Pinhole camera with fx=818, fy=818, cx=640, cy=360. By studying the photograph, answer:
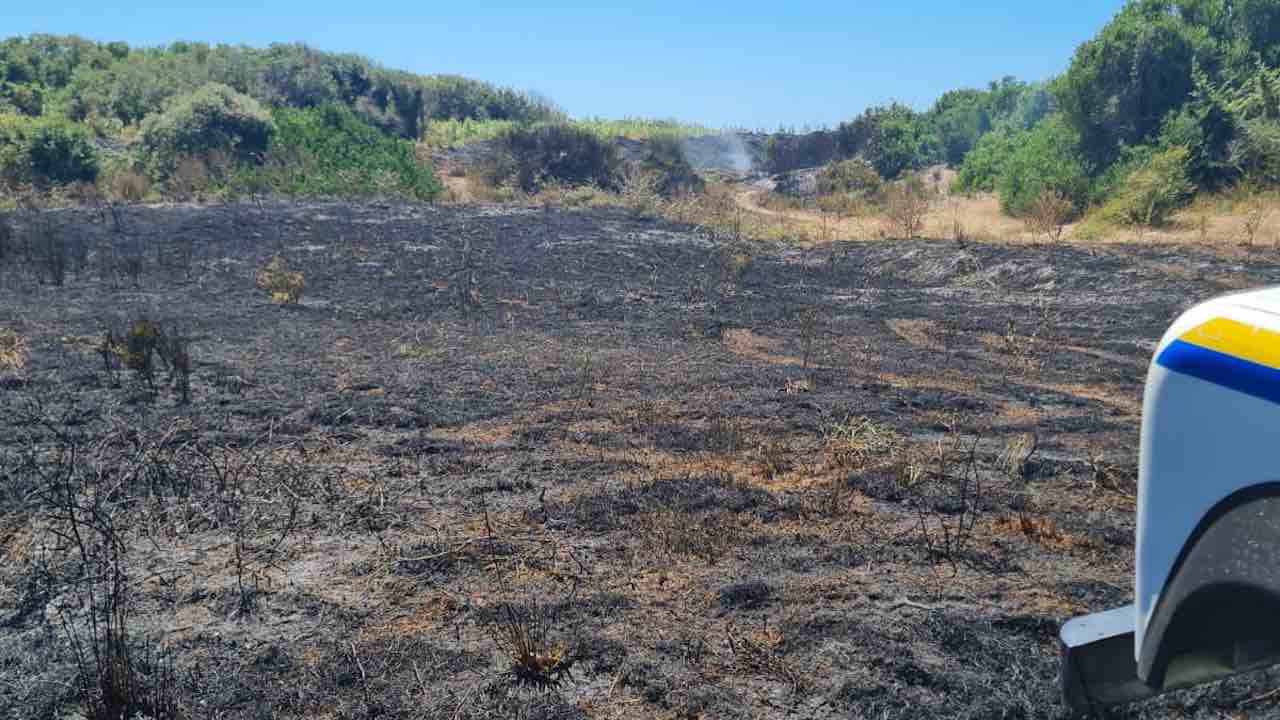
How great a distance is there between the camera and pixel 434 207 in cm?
2081

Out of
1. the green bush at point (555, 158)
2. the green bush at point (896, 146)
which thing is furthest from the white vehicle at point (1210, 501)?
the green bush at point (896, 146)

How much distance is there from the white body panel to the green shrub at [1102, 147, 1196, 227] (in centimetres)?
1913

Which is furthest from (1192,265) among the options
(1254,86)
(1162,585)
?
(1162,585)

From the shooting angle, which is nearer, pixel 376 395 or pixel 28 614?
pixel 28 614

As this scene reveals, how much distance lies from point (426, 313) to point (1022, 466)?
7.81 m

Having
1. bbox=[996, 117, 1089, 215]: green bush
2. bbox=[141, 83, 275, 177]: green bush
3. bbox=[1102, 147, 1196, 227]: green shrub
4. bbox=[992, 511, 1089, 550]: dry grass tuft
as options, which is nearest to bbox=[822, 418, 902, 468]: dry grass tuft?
bbox=[992, 511, 1089, 550]: dry grass tuft

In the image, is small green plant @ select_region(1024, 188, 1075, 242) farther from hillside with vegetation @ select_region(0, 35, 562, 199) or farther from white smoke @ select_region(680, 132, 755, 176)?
white smoke @ select_region(680, 132, 755, 176)

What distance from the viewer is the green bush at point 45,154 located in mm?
21438

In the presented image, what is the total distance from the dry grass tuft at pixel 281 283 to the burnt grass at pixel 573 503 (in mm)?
270

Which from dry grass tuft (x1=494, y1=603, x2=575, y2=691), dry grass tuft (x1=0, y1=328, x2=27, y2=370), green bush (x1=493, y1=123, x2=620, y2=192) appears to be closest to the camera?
dry grass tuft (x1=494, y1=603, x2=575, y2=691)

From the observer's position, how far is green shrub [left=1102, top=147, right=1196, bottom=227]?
18328mm

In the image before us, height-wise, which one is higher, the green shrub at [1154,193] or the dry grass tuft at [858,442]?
the green shrub at [1154,193]

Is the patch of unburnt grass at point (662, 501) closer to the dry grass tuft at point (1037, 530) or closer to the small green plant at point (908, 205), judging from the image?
the dry grass tuft at point (1037, 530)

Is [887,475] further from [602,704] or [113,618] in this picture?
[113,618]
